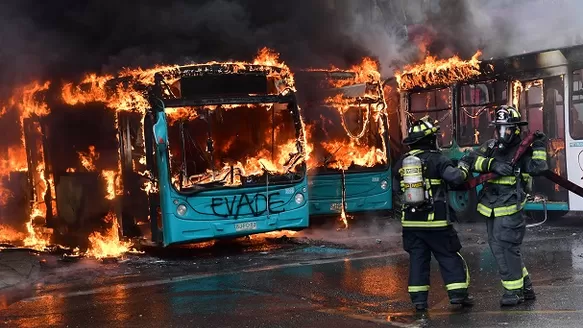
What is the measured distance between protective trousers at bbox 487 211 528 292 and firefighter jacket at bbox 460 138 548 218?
0.08 m

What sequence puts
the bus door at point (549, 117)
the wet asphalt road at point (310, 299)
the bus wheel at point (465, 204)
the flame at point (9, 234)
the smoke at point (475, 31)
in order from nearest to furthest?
Answer: the wet asphalt road at point (310, 299) < the bus door at point (549, 117) < the bus wheel at point (465, 204) < the flame at point (9, 234) < the smoke at point (475, 31)

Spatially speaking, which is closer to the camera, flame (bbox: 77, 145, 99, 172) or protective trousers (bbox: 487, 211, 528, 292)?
protective trousers (bbox: 487, 211, 528, 292)

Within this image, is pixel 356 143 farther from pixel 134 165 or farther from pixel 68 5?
pixel 68 5

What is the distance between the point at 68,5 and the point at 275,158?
7.85 metres

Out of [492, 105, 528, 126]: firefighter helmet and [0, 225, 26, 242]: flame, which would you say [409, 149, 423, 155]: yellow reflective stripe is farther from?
[0, 225, 26, 242]: flame

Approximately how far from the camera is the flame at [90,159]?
11766 mm

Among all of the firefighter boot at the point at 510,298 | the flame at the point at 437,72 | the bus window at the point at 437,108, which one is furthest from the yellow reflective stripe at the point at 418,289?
the flame at the point at 437,72

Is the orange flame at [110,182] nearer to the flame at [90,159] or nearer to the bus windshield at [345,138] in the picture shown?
the flame at [90,159]

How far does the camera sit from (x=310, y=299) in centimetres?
735

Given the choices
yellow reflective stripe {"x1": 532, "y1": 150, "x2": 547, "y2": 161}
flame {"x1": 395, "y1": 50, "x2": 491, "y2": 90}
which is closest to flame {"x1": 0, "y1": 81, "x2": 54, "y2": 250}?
flame {"x1": 395, "y1": 50, "x2": 491, "y2": 90}

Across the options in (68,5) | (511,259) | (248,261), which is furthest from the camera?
(68,5)

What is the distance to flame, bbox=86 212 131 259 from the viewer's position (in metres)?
11.3

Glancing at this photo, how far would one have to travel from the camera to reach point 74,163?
40.2 ft

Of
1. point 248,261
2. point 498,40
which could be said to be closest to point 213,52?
point 248,261
